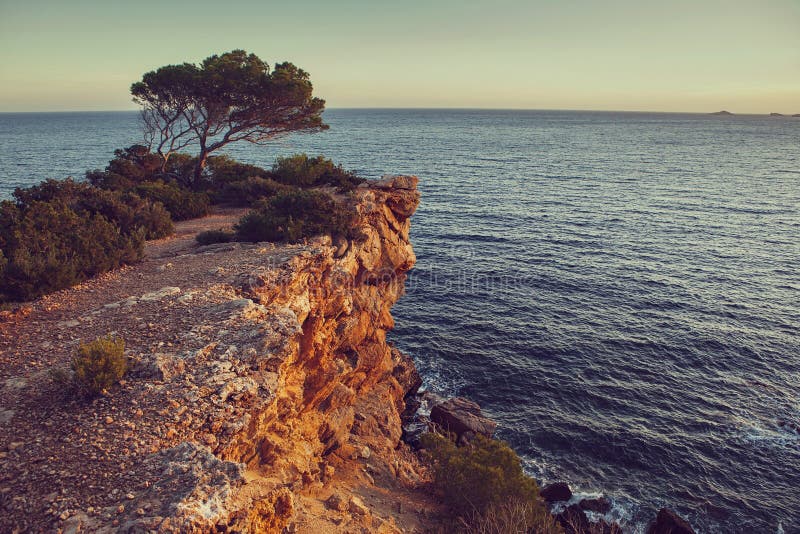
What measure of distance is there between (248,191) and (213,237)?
9.01 meters

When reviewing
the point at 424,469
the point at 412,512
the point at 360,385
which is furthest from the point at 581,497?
the point at 360,385

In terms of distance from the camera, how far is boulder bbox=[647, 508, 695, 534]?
55.3 ft

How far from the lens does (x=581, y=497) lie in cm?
1853

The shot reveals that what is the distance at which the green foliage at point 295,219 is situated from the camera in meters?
19.5

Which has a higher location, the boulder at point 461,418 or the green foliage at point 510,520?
the green foliage at point 510,520

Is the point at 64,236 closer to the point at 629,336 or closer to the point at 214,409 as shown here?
the point at 214,409

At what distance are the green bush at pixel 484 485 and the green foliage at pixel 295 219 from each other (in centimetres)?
1075

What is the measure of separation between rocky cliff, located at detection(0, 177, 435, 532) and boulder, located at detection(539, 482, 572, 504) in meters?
5.57

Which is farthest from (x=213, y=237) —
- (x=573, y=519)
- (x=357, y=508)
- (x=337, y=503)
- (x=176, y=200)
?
(x=573, y=519)

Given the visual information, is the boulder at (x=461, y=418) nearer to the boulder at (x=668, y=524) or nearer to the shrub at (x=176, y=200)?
the boulder at (x=668, y=524)

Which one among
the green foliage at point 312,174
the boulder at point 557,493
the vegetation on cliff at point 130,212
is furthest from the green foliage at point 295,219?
the boulder at point 557,493

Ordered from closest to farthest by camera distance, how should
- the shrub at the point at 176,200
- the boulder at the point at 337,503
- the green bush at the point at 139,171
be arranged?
1. the boulder at the point at 337,503
2. the shrub at the point at 176,200
3. the green bush at the point at 139,171

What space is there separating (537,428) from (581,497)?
3984mm

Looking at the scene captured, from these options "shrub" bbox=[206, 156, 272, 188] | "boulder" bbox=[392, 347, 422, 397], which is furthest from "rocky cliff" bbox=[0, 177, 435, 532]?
"shrub" bbox=[206, 156, 272, 188]
